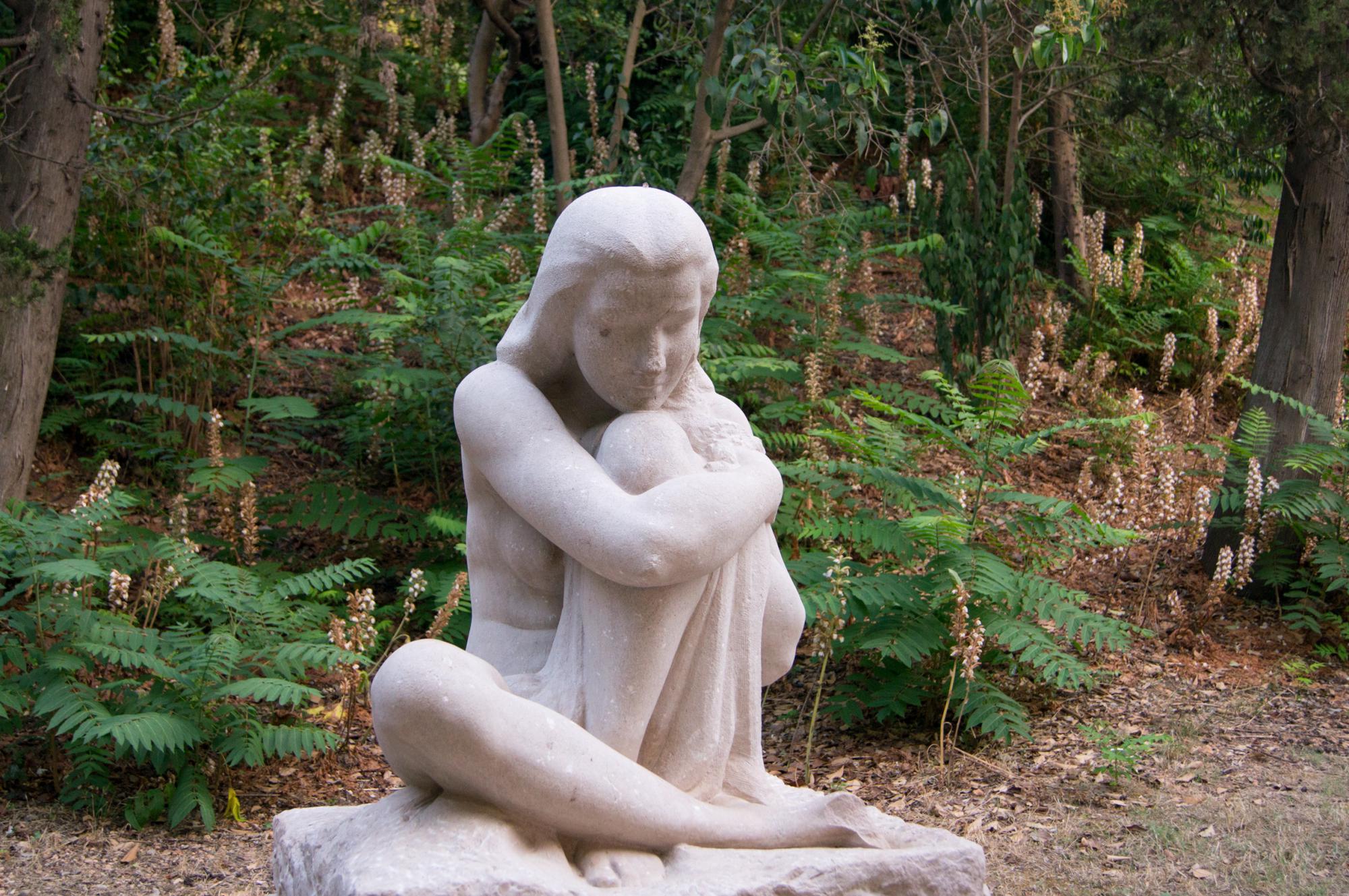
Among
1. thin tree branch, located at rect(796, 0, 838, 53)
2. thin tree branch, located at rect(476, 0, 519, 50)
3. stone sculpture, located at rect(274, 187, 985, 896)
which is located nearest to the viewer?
stone sculpture, located at rect(274, 187, 985, 896)

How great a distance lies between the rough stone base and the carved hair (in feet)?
3.90

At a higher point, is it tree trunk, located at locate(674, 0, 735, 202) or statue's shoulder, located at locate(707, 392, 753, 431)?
tree trunk, located at locate(674, 0, 735, 202)

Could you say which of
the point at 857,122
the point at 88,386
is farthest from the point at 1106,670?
the point at 88,386

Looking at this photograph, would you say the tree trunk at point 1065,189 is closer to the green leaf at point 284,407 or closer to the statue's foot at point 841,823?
the green leaf at point 284,407

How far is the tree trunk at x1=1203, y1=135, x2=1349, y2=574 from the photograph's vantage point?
712cm

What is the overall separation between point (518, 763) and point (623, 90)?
20.2 ft

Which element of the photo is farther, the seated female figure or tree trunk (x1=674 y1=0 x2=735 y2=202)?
tree trunk (x1=674 y1=0 x2=735 y2=202)

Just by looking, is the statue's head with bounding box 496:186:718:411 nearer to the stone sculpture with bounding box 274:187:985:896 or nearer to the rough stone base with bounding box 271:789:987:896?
the stone sculpture with bounding box 274:187:985:896

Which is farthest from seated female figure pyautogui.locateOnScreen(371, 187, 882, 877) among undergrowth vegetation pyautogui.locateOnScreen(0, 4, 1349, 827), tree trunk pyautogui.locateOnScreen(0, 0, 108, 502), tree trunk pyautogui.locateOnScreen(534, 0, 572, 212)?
tree trunk pyautogui.locateOnScreen(534, 0, 572, 212)

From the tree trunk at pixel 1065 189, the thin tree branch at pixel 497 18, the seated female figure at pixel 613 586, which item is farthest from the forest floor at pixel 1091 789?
the thin tree branch at pixel 497 18

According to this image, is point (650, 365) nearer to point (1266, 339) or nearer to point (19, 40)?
point (19, 40)

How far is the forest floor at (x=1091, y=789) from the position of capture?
4469 mm

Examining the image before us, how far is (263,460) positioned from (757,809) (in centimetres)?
387

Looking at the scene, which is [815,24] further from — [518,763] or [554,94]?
[518,763]
